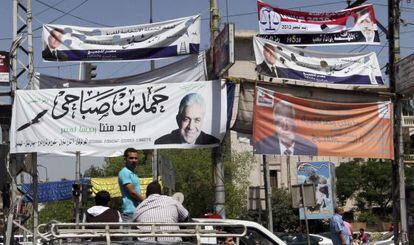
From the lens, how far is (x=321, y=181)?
2994 cm

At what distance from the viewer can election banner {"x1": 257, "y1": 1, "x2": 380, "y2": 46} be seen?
43.0 feet

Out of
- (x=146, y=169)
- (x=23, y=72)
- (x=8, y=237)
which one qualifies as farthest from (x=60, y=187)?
(x=8, y=237)

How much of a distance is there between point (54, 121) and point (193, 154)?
32366 mm

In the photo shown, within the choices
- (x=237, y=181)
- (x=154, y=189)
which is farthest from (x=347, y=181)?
(x=154, y=189)

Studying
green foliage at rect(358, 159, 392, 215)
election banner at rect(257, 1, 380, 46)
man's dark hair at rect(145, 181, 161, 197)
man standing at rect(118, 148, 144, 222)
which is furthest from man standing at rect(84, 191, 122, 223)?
green foliage at rect(358, 159, 392, 215)

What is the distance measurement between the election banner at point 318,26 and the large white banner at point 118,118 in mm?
3288

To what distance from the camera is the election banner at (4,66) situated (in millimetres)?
12383

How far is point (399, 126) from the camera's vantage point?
13.6 metres

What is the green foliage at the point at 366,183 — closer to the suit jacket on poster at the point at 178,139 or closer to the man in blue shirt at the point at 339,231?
the man in blue shirt at the point at 339,231

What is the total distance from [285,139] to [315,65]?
168cm

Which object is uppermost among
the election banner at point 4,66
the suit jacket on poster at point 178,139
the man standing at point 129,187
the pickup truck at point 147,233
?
the election banner at point 4,66

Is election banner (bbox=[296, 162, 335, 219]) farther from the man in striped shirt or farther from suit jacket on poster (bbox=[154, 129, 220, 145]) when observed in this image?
the man in striped shirt

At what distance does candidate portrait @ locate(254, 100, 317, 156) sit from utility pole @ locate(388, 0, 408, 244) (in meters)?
2.39

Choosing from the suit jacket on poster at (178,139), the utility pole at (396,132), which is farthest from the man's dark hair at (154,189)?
the utility pole at (396,132)
